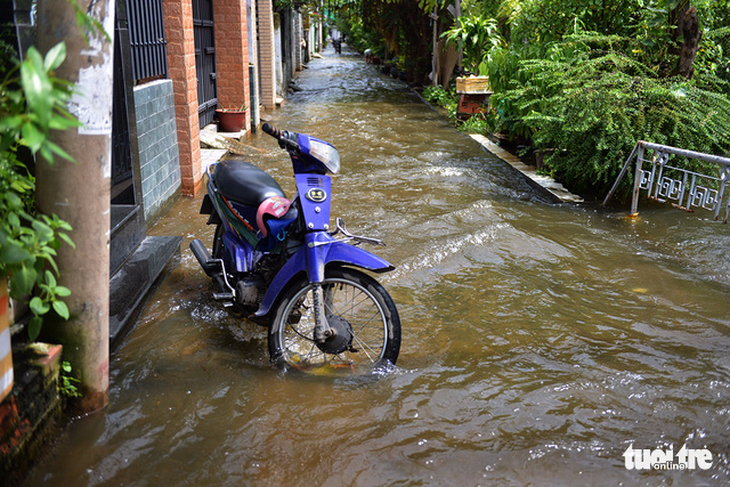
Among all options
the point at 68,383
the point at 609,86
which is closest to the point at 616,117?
the point at 609,86

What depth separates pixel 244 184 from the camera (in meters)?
3.96

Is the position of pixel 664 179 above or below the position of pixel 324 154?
below

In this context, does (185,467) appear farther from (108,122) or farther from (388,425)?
(108,122)

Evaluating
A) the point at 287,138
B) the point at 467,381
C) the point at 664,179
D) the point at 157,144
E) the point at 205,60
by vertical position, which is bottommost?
the point at 467,381

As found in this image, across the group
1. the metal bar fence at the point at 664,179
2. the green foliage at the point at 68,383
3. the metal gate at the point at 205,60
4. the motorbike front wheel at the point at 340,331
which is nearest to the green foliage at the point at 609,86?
the metal bar fence at the point at 664,179

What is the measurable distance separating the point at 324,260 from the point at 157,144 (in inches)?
149

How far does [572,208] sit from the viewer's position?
719cm

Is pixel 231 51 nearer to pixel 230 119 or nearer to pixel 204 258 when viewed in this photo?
pixel 230 119

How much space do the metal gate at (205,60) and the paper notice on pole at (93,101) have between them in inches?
301

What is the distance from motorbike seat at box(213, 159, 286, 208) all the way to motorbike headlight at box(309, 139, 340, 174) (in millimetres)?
591

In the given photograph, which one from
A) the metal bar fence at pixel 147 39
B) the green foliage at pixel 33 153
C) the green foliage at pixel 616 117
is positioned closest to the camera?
the green foliage at pixel 33 153

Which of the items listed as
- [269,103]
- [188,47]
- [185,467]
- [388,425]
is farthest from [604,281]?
[269,103]

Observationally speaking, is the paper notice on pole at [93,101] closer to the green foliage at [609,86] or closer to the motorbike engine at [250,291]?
the motorbike engine at [250,291]

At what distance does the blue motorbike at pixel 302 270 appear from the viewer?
3.24 m
